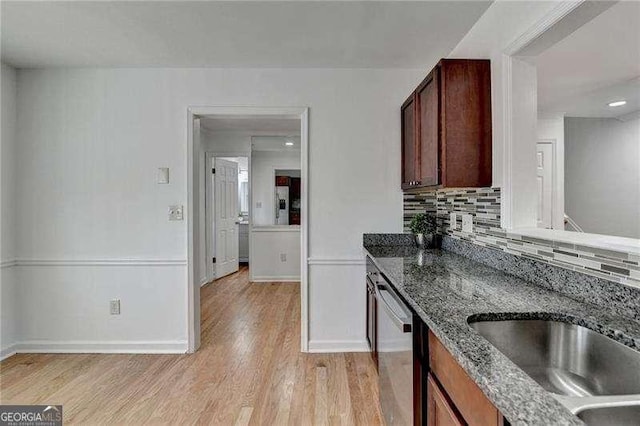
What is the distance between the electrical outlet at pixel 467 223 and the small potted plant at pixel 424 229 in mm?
387

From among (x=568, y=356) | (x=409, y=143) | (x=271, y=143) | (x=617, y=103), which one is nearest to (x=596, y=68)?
(x=617, y=103)

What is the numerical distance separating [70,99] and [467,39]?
3104 mm

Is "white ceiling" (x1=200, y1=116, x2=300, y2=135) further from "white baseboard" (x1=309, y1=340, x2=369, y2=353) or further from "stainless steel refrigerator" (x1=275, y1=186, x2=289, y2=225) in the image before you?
"white baseboard" (x1=309, y1=340, x2=369, y2=353)

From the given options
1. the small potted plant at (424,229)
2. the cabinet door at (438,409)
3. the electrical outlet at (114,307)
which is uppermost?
the small potted plant at (424,229)

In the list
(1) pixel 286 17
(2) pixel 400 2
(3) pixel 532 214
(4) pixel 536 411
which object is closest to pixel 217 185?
(1) pixel 286 17

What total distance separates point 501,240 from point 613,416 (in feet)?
4.10

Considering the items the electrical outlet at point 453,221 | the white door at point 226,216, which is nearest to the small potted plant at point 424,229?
the electrical outlet at point 453,221

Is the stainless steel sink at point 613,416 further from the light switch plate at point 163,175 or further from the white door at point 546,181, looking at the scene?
the white door at point 546,181

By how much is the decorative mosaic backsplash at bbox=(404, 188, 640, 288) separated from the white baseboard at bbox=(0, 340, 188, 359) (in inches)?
87.2

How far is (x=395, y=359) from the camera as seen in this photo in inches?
57.3

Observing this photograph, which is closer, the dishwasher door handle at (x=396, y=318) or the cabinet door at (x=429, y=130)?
the dishwasher door handle at (x=396, y=318)

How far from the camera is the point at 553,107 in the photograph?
3.65 m

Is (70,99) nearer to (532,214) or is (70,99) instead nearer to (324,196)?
(324,196)

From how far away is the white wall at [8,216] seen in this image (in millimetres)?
2660
